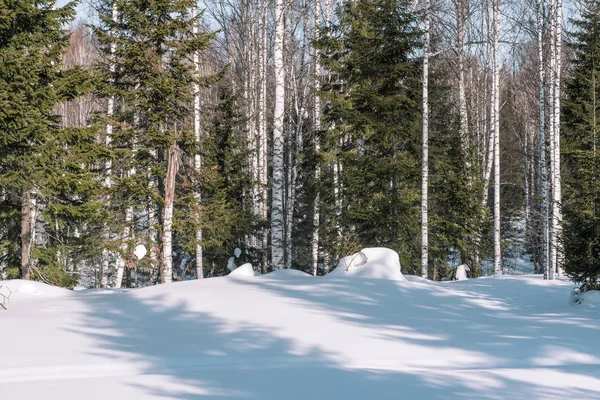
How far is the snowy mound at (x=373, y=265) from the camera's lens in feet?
34.3

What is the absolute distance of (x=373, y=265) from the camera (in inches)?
421

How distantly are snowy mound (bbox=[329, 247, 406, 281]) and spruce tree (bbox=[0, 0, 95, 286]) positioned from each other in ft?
20.5

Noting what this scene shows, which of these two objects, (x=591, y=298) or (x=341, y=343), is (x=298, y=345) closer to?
(x=341, y=343)

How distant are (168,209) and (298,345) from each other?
8.56 meters

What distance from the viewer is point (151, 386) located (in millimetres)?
4488

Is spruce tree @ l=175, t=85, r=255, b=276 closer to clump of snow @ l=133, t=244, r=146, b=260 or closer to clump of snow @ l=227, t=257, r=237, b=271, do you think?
clump of snow @ l=227, t=257, r=237, b=271

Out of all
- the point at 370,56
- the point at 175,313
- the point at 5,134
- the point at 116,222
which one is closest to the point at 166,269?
the point at 116,222

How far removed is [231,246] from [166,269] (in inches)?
199

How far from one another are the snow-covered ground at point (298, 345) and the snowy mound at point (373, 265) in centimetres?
125

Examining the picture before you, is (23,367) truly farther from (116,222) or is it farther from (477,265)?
(477,265)

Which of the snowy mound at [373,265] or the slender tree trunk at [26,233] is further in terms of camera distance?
the slender tree trunk at [26,233]

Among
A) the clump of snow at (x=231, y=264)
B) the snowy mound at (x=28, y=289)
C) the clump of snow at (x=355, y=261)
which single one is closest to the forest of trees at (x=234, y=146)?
the clump of snow at (x=231, y=264)

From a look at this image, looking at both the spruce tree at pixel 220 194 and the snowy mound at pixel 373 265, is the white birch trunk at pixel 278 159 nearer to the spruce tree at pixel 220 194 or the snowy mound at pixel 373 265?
the spruce tree at pixel 220 194

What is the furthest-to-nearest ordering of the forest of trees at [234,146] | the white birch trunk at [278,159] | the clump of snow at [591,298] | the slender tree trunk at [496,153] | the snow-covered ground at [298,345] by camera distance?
the slender tree trunk at [496,153], the white birch trunk at [278,159], the forest of trees at [234,146], the clump of snow at [591,298], the snow-covered ground at [298,345]
